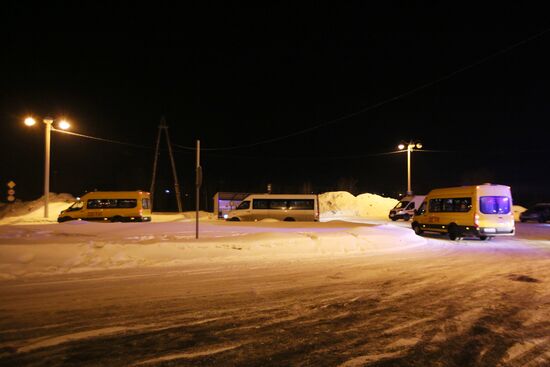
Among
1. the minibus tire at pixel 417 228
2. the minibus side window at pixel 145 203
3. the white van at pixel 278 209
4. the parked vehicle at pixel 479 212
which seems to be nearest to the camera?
the parked vehicle at pixel 479 212

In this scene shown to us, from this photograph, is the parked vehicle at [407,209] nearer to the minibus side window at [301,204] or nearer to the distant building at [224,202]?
the minibus side window at [301,204]

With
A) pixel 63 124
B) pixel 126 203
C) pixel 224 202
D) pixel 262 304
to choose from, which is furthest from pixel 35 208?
pixel 262 304

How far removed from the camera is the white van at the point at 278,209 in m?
25.8

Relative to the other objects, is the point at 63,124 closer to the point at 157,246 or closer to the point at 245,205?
the point at 245,205

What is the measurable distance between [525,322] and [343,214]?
144 feet

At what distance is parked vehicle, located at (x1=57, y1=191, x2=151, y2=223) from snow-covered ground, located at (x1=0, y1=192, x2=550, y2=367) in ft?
45.6

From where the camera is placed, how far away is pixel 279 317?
18.9 feet

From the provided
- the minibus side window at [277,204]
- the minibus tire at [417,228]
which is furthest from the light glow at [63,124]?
the minibus tire at [417,228]

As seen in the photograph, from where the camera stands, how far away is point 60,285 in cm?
780

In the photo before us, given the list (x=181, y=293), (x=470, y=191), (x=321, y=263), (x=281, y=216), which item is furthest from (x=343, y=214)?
(x=181, y=293)

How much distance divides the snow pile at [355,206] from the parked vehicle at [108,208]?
25640 millimetres

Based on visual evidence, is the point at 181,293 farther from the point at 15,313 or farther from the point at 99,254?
the point at 99,254

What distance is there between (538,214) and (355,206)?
20880 mm

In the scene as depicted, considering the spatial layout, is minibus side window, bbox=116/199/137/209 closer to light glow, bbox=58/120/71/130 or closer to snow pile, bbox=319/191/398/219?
light glow, bbox=58/120/71/130
